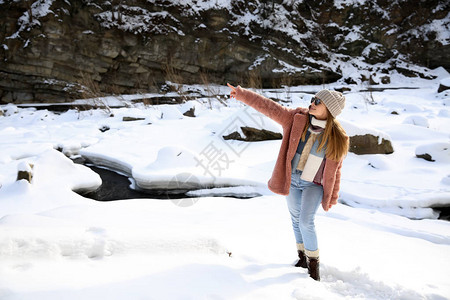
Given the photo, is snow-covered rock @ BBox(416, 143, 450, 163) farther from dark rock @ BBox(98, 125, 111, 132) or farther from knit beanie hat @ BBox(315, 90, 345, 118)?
dark rock @ BBox(98, 125, 111, 132)

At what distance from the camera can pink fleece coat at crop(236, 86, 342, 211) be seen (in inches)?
72.4

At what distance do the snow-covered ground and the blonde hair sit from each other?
811 mm

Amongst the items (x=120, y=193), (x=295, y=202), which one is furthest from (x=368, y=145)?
(x=120, y=193)

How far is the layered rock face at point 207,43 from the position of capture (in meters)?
14.6

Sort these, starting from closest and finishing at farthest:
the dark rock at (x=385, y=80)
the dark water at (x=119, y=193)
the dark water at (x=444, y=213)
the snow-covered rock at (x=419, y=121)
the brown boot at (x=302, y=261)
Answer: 1. the brown boot at (x=302, y=261)
2. the dark water at (x=444, y=213)
3. the dark water at (x=119, y=193)
4. the snow-covered rock at (x=419, y=121)
5. the dark rock at (x=385, y=80)

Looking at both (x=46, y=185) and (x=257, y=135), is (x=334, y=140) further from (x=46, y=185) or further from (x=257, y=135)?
(x=257, y=135)

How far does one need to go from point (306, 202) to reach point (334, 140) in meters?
0.44

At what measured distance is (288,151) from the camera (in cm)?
192

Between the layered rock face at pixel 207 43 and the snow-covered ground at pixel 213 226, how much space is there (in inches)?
387

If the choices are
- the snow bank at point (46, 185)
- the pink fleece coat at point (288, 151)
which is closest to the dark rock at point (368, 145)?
the pink fleece coat at point (288, 151)

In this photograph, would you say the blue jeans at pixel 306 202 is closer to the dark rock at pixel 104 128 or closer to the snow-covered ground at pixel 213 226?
the snow-covered ground at pixel 213 226

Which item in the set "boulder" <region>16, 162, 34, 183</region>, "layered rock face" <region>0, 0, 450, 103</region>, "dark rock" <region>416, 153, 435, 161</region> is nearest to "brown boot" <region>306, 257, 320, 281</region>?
"boulder" <region>16, 162, 34, 183</region>

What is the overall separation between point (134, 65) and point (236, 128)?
12099mm

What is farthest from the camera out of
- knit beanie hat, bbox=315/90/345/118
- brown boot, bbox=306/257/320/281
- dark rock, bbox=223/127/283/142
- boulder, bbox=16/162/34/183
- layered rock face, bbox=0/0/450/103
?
layered rock face, bbox=0/0/450/103
